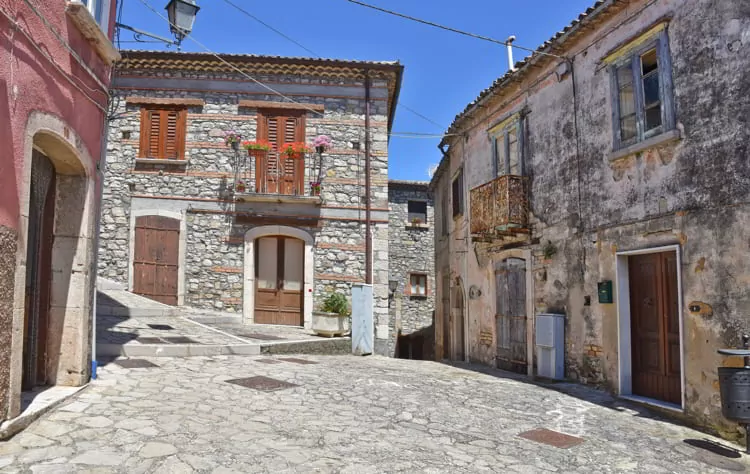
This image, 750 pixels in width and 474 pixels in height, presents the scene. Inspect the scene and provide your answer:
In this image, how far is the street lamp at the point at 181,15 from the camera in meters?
8.45

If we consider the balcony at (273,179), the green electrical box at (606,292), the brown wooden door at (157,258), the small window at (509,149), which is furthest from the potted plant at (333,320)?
the green electrical box at (606,292)

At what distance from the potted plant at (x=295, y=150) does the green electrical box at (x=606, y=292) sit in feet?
26.8

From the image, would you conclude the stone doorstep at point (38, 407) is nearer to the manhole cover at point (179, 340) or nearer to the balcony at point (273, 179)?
the manhole cover at point (179, 340)

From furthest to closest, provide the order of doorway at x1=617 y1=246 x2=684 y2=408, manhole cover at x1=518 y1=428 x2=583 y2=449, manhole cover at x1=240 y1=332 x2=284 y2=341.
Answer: manhole cover at x1=240 y1=332 x2=284 y2=341, doorway at x1=617 y1=246 x2=684 y2=408, manhole cover at x1=518 y1=428 x2=583 y2=449

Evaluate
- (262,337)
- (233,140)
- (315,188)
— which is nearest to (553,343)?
(262,337)

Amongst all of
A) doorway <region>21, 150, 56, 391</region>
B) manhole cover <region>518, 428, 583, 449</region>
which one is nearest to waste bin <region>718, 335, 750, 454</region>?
manhole cover <region>518, 428, 583, 449</region>

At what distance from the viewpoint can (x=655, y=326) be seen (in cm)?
771

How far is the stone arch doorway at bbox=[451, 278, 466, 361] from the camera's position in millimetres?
14375

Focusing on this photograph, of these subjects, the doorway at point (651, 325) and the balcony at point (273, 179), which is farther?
the balcony at point (273, 179)

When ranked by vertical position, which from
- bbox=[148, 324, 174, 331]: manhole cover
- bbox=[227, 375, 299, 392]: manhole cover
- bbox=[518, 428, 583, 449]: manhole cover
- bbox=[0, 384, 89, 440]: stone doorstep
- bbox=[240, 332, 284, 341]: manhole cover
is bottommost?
bbox=[518, 428, 583, 449]: manhole cover

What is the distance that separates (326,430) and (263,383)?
6.79ft

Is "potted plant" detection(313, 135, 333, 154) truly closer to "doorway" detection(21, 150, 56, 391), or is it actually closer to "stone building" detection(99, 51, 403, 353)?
"stone building" detection(99, 51, 403, 353)

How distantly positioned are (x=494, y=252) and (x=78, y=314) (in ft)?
26.4

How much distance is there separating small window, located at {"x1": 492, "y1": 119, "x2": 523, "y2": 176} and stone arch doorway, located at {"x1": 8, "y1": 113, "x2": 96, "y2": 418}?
7487 mm
